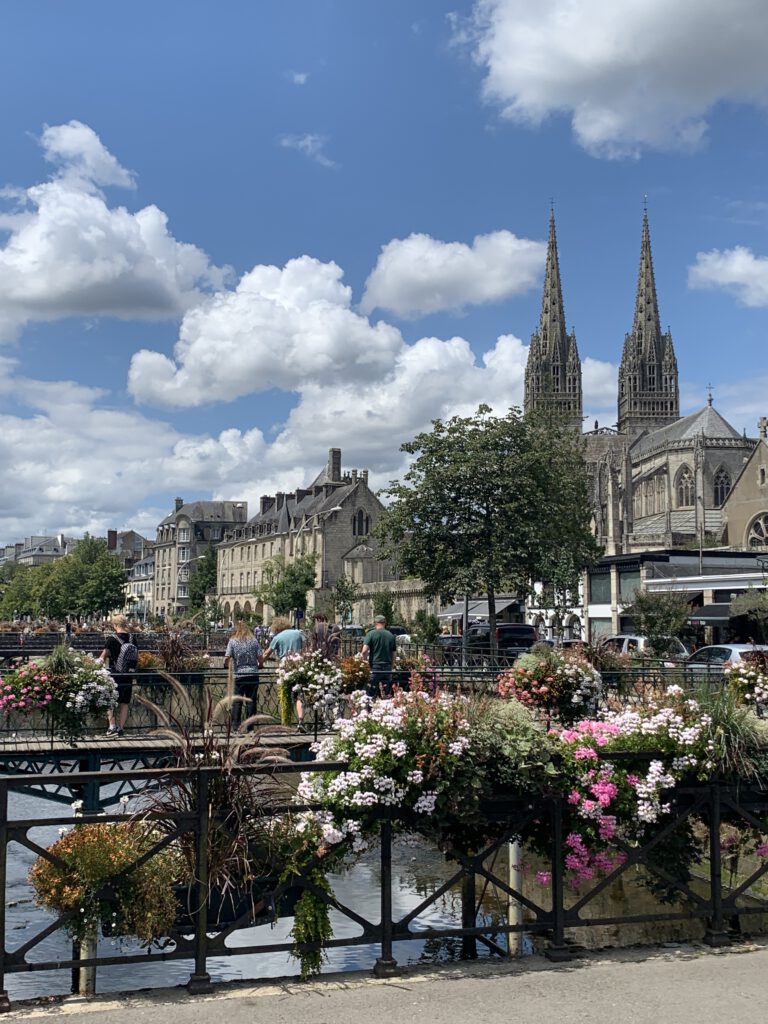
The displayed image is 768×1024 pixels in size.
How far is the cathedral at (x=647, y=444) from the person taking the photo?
83.1 m

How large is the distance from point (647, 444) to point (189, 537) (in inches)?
2429

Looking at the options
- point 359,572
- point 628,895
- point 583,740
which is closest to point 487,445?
point 628,895

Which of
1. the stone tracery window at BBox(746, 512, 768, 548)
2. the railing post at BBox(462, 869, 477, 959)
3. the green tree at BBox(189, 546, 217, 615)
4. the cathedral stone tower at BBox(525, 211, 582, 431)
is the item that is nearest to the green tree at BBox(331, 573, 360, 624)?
the stone tracery window at BBox(746, 512, 768, 548)

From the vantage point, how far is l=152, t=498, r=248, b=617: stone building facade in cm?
13138

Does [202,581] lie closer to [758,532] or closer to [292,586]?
[292,586]

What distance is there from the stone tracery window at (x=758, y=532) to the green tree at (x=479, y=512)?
1273 inches

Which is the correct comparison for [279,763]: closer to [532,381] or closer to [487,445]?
[487,445]

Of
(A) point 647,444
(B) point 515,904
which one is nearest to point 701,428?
(A) point 647,444

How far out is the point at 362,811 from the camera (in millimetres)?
5910

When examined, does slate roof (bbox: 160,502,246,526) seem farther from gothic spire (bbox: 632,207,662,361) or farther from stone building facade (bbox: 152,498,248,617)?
gothic spire (bbox: 632,207,662,361)

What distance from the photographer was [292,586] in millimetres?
82938

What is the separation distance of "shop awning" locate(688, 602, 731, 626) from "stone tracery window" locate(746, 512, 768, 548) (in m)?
23.7

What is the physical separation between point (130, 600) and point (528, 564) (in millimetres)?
80253

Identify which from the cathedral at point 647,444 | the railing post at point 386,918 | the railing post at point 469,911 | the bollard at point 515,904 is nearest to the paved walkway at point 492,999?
the railing post at point 386,918
